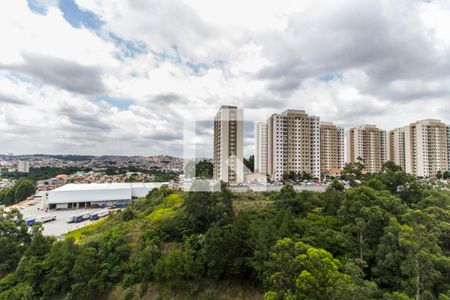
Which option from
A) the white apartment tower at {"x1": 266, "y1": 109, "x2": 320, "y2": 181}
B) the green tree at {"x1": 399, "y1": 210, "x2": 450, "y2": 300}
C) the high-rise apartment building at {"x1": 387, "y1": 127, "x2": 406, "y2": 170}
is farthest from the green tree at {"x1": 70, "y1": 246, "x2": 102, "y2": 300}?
the high-rise apartment building at {"x1": 387, "y1": 127, "x2": 406, "y2": 170}

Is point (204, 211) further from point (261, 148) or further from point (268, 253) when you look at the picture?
point (261, 148)

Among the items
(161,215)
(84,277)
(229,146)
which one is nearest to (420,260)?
(84,277)

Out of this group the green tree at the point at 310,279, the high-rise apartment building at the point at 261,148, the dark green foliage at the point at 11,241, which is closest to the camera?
the green tree at the point at 310,279

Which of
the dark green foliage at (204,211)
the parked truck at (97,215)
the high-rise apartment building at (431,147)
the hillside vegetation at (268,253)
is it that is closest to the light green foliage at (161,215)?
the hillside vegetation at (268,253)

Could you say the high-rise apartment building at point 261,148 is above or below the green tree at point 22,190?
above

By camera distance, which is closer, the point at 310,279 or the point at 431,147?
the point at 310,279

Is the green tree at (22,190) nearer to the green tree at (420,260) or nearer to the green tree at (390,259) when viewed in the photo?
the green tree at (390,259)
